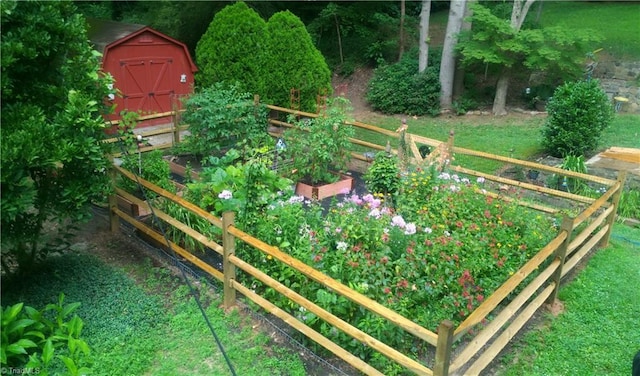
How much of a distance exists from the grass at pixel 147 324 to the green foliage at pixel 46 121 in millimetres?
409

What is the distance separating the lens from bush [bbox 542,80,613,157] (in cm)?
881

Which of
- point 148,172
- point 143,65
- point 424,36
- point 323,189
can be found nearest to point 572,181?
point 323,189

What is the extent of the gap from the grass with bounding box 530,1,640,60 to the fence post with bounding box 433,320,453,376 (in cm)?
1216

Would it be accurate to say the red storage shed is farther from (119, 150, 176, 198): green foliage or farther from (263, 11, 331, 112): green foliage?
(119, 150, 176, 198): green foliage

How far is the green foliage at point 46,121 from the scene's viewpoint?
3756 millimetres

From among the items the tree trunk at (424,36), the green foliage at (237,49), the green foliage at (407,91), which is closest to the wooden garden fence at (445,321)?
the green foliage at (237,49)

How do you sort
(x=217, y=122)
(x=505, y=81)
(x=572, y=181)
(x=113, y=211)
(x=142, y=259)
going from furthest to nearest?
(x=505, y=81) < (x=217, y=122) < (x=572, y=181) < (x=113, y=211) < (x=142, y=259)

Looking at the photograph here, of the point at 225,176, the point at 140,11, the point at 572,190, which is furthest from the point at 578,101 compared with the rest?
the point at 140,11

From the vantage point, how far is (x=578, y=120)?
880cm

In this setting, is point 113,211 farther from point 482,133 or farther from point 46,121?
point 482,133

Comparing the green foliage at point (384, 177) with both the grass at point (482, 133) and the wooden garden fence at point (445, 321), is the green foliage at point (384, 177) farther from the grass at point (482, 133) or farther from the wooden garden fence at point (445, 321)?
the grass at point (482, 133)

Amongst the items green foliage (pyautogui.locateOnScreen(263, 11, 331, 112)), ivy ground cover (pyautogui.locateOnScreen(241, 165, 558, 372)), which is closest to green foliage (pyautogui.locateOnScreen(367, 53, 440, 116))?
green foliage (pyautogui.locateOnScreen(263, 11, 331, 112))

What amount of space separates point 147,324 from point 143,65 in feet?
29.2

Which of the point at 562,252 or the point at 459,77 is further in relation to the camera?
the point at 459,77
